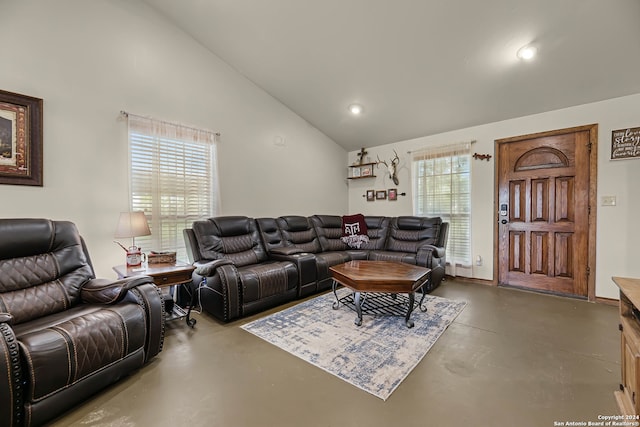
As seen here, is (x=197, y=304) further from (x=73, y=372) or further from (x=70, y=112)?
(x=70, y=112)

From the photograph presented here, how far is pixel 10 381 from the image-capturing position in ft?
4.20

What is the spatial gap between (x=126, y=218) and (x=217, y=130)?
5.44 feet

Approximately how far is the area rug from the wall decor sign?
255 cm

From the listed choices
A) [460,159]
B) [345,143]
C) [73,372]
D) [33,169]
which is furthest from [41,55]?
[460,159]

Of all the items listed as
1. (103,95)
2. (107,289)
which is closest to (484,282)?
(107,289)

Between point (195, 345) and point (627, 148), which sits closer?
point (195, 345)

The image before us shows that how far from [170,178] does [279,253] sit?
161 cm

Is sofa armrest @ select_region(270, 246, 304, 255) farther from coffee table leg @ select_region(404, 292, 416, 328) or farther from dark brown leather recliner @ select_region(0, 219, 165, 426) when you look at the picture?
dark brown leather recliner @ select_region(0, 219, 165, 426)

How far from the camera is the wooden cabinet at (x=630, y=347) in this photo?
3.97ft

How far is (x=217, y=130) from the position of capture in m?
3.67

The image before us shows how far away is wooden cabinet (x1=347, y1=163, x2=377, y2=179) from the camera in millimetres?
5371

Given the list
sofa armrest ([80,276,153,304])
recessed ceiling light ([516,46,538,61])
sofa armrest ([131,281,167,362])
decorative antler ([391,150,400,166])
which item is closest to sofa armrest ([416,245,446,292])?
decorative antler ([391,150,400,166])

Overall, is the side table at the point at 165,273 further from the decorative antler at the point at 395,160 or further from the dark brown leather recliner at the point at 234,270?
the decorative antler at the point at 395,160

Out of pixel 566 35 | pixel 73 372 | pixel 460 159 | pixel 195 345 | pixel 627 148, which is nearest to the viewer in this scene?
pixel 73 372
